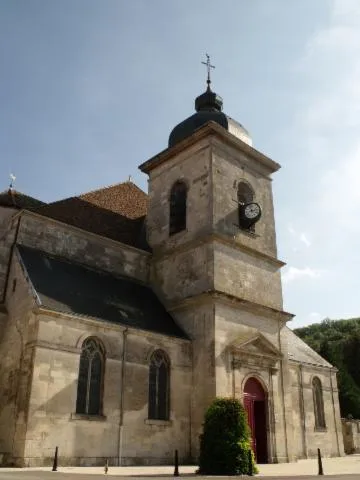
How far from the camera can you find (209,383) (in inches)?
618

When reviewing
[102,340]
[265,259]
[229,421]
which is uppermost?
[265,259]

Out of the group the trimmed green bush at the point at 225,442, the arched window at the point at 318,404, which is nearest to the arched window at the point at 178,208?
the trimmed green bush at the point at 225,442

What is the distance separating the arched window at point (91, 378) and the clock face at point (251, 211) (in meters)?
8.19

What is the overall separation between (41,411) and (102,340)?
2698mm

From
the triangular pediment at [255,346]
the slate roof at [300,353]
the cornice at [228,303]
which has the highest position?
the cornice at [228,303]

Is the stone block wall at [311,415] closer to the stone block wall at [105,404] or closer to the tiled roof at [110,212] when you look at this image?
the stone block wall at [105,404]

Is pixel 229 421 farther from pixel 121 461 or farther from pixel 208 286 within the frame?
pixel 208 286

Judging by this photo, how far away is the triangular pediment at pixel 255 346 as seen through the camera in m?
16.6

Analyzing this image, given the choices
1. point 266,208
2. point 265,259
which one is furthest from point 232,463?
point 266,208

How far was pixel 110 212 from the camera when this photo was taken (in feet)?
70.7

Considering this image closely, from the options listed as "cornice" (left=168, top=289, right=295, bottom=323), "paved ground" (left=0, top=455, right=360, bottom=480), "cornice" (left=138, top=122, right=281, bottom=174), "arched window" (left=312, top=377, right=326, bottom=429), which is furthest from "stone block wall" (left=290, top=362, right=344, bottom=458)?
"cornice" (left=138, top=122, right=281, bottom=174)

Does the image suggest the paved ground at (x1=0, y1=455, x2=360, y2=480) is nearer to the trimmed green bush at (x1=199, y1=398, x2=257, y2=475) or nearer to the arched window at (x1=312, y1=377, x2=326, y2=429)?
the trimmed green bush at (x1=199, y1=398, x2=257, y2=475)

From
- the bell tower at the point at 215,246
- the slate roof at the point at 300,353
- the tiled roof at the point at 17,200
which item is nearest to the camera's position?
the bell tower at the point at 215,246

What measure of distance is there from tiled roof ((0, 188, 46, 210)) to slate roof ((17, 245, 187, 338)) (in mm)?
2309
